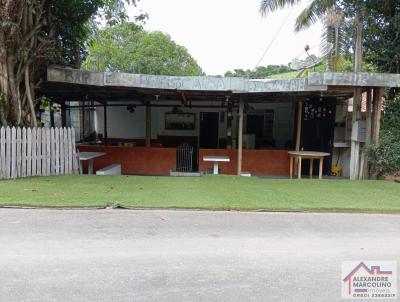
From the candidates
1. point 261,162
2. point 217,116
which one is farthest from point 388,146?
point 217,116

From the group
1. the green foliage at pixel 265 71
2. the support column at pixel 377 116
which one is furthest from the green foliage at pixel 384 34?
the green foliage at pixel 265 71

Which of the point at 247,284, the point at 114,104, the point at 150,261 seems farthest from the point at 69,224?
the point at 114,104

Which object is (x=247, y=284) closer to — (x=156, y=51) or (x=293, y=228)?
(x=293, y=228)

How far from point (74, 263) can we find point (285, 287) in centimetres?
214

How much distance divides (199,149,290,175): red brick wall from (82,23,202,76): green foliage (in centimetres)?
1743

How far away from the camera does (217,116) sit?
16.2 metres

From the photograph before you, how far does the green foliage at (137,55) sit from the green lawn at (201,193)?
2105cm

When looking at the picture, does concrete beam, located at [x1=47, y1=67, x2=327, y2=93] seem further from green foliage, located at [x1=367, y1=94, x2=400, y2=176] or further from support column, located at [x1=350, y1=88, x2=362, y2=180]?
green foliage, located at [x1=367, y1=94, x2=400, y2=176]

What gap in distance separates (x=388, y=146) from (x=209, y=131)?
7964mm

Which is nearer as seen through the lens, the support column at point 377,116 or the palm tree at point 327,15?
the support column at point 377,116

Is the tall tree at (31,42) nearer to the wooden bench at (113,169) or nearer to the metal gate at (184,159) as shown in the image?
the wooden bench at (113,169)

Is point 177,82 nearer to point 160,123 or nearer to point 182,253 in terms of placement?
point 182,253

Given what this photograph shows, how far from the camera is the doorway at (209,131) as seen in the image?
16219 mm

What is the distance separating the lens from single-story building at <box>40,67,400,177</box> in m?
9.89
